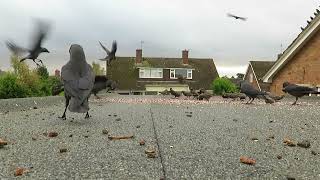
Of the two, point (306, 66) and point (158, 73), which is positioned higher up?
point (306, 66)

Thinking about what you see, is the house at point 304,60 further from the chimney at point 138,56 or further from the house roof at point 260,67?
the chimney at point 138,56

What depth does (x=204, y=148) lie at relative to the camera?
5.18 meters

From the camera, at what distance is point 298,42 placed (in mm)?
23844

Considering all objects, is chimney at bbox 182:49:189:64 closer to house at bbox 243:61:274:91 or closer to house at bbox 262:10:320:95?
house at bbox 243:61:274:91

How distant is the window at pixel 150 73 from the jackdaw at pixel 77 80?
52.1 metres

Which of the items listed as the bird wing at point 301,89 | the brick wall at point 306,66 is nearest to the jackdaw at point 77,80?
the bird wing at point 301,89

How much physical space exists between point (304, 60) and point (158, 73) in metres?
38.3

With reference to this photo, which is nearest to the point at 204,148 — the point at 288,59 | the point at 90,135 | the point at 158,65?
the point at 90,135

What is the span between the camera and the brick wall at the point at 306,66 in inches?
917

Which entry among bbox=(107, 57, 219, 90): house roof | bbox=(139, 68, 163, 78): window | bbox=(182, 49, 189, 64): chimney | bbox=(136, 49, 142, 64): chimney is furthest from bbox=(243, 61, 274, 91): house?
bbox=(136, 49, 142, 64): chimney

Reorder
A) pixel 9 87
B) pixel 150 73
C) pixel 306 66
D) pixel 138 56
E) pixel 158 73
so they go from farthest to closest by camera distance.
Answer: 1. pixel 138 56
2. pixel 158 73
3. pixel 150 73
4. pixel 306 66
5. pixel 9 87

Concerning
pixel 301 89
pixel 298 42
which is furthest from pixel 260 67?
pixel 301 89

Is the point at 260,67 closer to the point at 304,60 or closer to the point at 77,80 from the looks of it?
the point at 304,60

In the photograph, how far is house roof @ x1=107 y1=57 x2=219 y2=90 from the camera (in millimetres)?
59656
